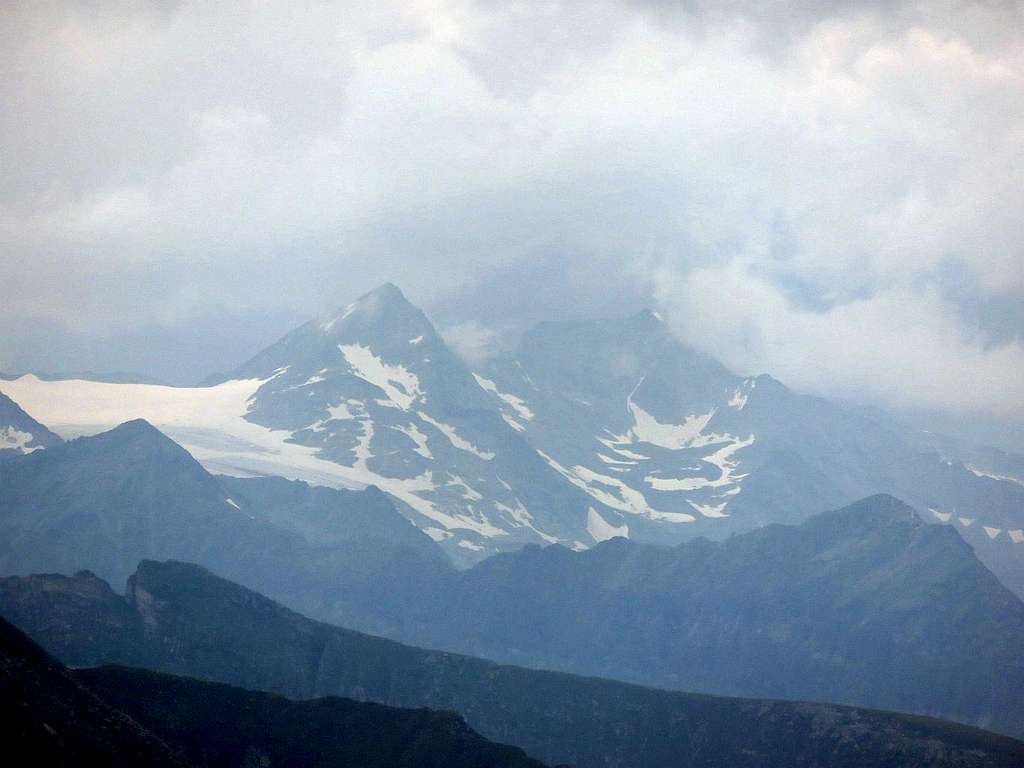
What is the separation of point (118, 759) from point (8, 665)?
1925cm

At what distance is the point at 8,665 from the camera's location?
19762 cm

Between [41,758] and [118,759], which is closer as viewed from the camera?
[41,758]

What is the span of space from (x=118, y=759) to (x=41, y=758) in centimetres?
2641

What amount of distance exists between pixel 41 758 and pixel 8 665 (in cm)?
2983

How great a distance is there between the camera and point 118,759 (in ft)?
646

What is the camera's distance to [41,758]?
171 metres

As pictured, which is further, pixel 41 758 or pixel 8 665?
pixel 8 665
